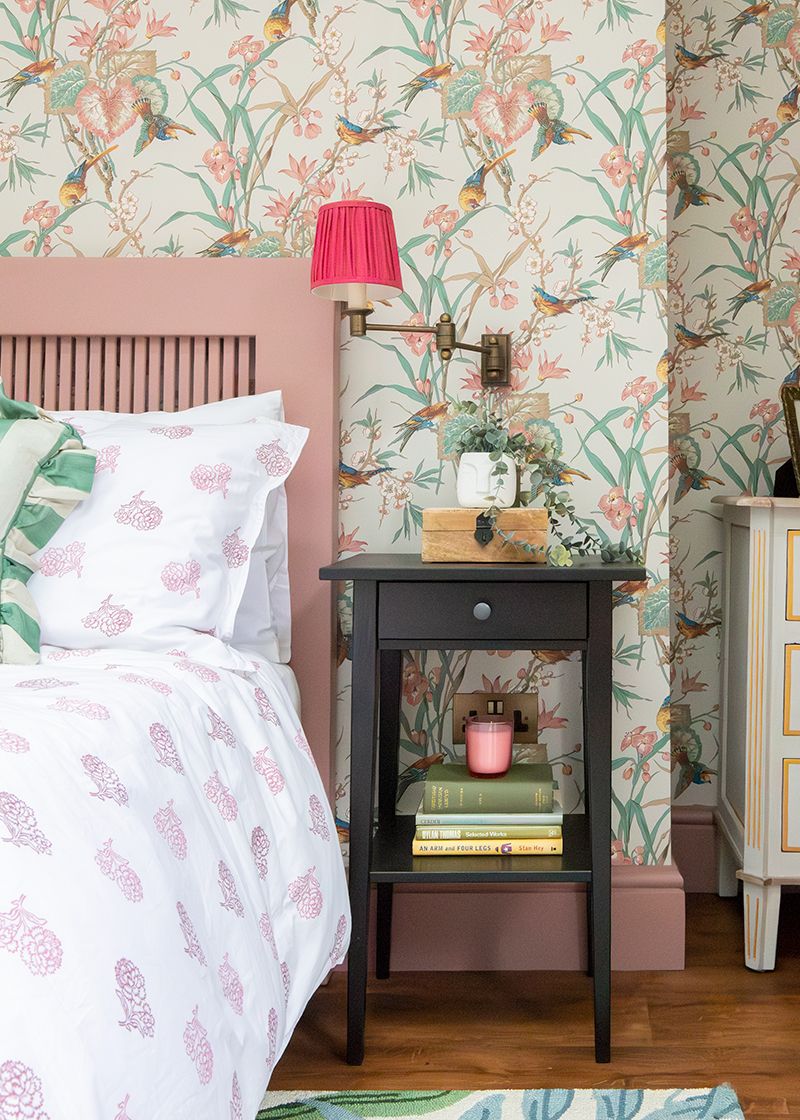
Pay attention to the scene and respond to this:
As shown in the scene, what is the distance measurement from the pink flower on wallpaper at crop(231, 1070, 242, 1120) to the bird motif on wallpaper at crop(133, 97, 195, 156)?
71.9 inches

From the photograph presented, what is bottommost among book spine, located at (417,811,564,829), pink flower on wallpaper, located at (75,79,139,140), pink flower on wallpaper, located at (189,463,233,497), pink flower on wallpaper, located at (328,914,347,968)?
pink flower on wallpaper, located at (328,914,347,968)

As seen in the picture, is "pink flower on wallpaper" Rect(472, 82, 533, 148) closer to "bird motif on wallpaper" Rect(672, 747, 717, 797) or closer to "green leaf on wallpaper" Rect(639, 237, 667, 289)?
"green leaf on wallpaper" Rect(639, 237, 667, 289)

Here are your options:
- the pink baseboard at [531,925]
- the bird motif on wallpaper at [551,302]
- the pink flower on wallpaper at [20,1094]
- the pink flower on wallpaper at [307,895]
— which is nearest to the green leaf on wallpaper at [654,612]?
the pink baseboard at [531,925]

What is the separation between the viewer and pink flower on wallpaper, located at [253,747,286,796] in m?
1.50

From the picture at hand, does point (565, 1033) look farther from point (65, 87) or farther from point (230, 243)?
point (65, 87)

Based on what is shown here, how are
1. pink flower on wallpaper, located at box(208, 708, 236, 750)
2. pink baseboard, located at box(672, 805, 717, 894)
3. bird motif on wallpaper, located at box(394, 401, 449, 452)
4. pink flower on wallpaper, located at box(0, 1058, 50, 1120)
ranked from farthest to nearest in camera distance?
1. pink baseboard, located at box(672, 805, 717, 894)
2. bird motif on wallpaper, located at box(394, 401, 449, 452)
3. pink flower on wallpaper, located at box(208, 708, 236, 750)
4. pink flower on wallpaper, located at box(0, 1058, 50, 1120)

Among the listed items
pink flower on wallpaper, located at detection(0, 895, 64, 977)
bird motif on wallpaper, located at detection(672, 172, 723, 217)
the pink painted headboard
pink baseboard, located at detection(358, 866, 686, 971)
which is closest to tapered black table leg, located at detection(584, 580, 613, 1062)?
pink baseboard, located at detection(358, 866, 686, 971)

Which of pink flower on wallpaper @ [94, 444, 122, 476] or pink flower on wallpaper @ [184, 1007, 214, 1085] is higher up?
pink flower on wallpaper @ [94, 444, 122, 476]

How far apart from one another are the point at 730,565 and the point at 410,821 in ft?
3.24

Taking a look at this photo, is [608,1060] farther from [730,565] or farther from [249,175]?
[249,175]

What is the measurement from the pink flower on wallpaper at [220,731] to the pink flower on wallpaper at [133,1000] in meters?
0.51

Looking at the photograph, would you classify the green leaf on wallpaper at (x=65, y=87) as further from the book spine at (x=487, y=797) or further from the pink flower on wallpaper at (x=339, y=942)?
the pink flower on wallpaper at (x=339, y=942)

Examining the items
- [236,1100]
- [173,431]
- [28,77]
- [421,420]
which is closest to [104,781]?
[236,1100]

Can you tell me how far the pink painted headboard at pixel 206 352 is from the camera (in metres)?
2.08
